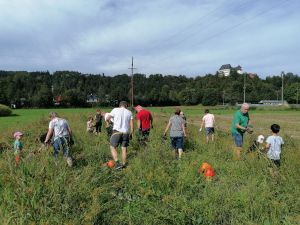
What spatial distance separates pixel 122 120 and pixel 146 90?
411 feet

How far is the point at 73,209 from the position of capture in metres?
4.96

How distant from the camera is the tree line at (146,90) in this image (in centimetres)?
12388

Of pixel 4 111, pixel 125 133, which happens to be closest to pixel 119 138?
pixel 125 133

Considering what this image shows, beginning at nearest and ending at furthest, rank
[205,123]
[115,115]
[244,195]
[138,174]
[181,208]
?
[181,208] → [244,195] → [138,174] → [115,115] → [205,123]

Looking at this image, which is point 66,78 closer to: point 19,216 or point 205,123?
point 205,123

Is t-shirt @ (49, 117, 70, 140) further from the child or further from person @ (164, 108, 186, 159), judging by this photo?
the child

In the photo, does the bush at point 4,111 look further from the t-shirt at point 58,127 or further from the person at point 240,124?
the person at point 240,124

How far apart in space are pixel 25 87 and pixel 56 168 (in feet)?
471

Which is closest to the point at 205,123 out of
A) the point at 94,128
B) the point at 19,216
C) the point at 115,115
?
the point at 94,128

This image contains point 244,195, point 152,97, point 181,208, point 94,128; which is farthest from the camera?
point 152,97

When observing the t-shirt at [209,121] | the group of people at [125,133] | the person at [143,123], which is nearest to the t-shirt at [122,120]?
the group of people at [125,133]

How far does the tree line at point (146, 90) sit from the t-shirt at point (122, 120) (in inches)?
4095

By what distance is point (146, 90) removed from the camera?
136 meters

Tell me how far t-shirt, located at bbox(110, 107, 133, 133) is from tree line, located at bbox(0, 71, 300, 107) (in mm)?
104002
